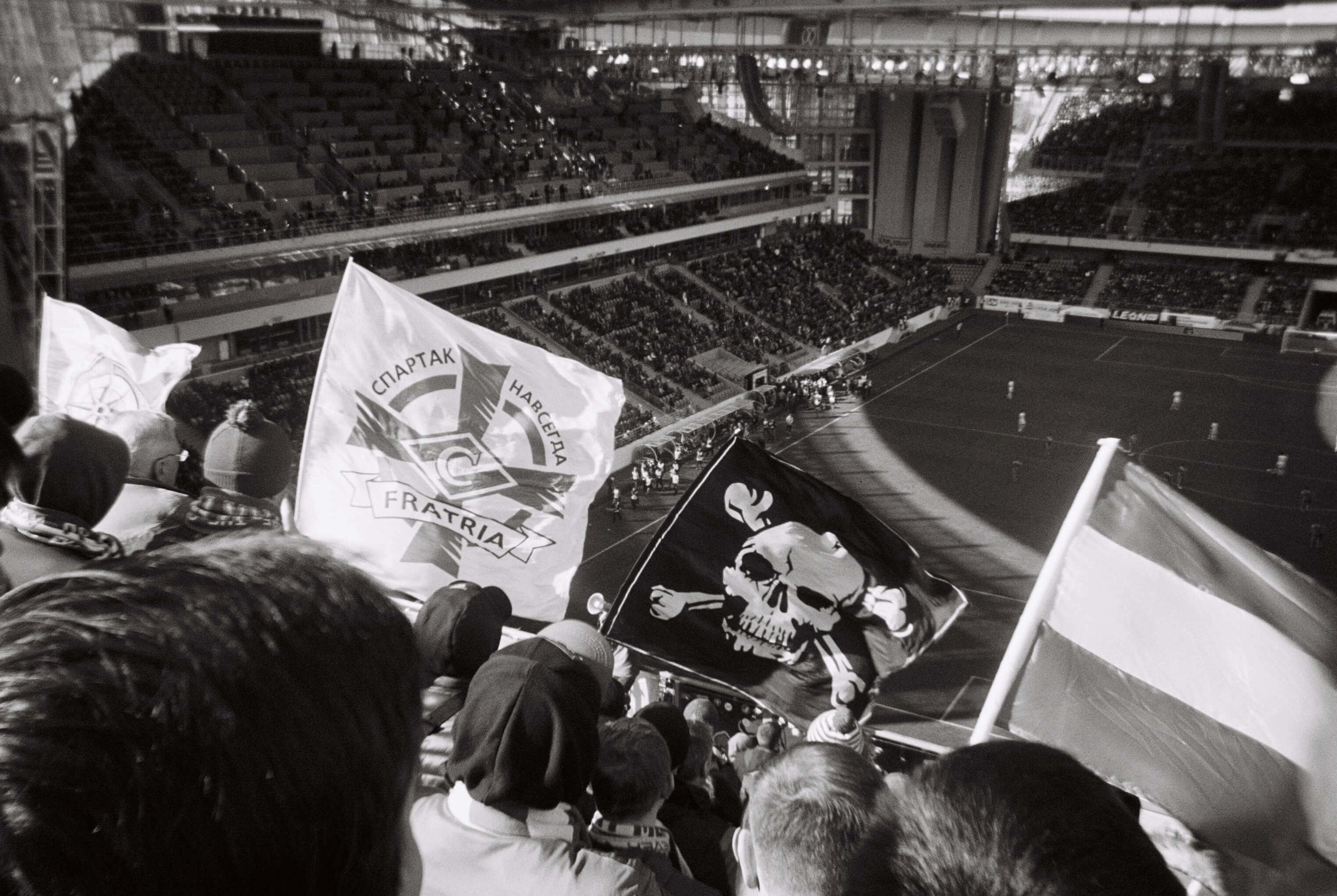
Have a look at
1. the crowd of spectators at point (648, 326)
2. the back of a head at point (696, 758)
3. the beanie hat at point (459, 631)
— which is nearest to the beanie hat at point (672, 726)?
the back of a head at point (696, 758)

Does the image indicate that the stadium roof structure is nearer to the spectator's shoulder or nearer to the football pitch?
the football pitch

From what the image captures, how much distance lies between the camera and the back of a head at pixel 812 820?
186cm

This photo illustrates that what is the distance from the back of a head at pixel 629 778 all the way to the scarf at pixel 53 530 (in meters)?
1.26

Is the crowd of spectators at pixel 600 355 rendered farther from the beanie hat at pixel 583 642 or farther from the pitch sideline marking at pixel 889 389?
the beanie hat at pixel 583 642

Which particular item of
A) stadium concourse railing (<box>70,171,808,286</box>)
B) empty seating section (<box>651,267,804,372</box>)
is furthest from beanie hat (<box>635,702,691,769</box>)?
empty seating section (<box>651,267,804,372</box>)

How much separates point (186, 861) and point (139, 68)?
35.0m

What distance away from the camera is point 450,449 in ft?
19.3

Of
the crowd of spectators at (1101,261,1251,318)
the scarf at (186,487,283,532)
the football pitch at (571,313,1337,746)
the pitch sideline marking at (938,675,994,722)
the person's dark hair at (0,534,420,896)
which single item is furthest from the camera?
the crowd of spectators at (1101,261,1251,318)

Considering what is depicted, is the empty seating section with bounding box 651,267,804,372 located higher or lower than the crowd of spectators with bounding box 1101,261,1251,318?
higher

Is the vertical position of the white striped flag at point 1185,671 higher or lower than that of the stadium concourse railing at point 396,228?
higher

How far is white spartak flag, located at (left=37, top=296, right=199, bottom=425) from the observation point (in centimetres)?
696

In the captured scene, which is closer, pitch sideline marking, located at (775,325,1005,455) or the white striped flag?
the white striped flag

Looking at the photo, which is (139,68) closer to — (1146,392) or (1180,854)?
(1146,392)

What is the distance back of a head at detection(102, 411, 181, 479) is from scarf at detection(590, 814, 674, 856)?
8.29 ft
